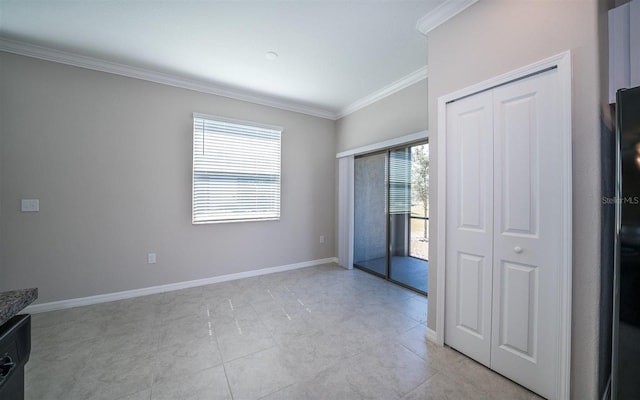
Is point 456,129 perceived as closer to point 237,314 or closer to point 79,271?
point 237,314

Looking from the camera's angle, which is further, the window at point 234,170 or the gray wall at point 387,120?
the window at point 234,170

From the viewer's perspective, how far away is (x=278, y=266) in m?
4.04

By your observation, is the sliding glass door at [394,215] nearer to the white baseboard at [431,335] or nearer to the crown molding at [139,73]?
the white baseboard at [431,335]

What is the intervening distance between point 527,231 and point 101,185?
4.14 m

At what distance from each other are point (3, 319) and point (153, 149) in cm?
301

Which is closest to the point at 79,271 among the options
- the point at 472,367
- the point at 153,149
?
the point at 153,149

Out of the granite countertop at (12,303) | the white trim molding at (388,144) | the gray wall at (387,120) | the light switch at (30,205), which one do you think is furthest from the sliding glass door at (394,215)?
the light switch at (30,205)

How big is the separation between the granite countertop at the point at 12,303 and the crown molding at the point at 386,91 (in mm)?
3549

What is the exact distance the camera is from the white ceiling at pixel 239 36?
2.04 m

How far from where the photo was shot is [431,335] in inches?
84.3

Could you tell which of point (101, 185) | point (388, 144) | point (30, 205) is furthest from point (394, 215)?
point (30, 205)

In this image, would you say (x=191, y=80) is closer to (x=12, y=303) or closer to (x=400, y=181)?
(x=400, y=181)

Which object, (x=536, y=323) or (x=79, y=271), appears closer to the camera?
(x=536, y=323)

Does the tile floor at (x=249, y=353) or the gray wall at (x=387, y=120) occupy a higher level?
the gray wall at (x=387, y=120)
